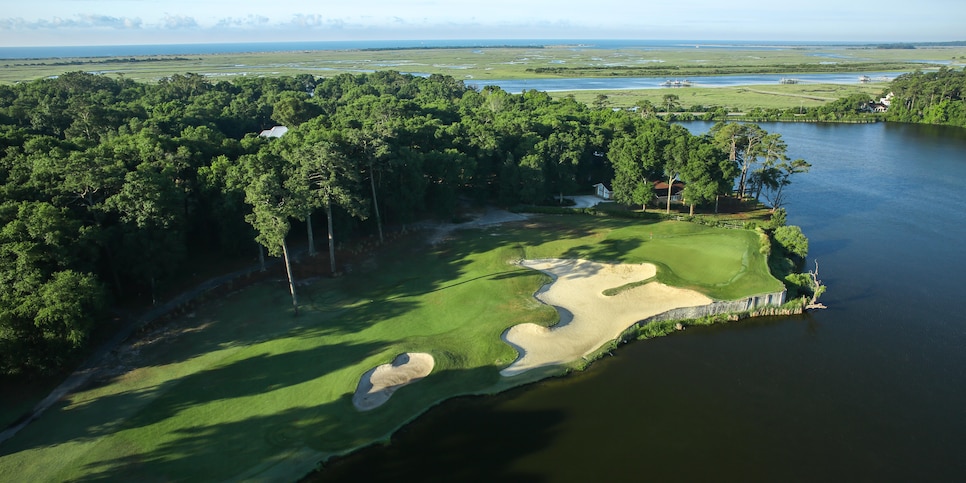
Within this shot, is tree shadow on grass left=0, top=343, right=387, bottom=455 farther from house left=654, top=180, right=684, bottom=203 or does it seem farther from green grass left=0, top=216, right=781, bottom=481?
house left=654, top=180, right=684, bottom=203

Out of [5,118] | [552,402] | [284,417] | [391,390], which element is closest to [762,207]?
[552,402]

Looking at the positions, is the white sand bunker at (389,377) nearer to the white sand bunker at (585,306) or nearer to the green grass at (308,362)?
the green grass at (308,362)

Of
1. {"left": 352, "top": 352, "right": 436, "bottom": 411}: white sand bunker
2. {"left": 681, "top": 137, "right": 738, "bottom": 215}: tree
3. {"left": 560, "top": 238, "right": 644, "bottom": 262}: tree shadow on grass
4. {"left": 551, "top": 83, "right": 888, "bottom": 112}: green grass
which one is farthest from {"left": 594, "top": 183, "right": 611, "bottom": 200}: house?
{"left": 551, "top": 83, "right": 888, "bottom": 112}: green grass

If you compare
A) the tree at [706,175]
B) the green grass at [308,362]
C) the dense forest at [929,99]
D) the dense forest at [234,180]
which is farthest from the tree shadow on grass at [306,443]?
the dense forest at [929,99]

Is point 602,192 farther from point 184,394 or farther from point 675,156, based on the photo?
point 184,394

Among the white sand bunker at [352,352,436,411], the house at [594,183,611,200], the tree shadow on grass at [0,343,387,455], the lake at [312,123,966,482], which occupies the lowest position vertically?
the lake at [312,123,966,482]

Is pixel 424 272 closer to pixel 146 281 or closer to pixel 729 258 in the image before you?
pixel 146 281

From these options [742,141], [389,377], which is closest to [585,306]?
[389,377]

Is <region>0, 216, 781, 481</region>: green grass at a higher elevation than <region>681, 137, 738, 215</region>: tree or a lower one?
lower
